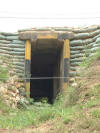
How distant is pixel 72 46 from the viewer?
9266 millimetres

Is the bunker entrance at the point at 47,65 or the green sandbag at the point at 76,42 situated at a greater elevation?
the green sandbag at the point at 76,42

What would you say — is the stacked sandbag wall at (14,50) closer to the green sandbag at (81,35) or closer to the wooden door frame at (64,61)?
the wooden door frame at (64,61)

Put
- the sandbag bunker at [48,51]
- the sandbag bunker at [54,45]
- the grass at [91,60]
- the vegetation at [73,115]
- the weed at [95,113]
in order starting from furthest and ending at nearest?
the sandbag bunker at [48,51] < the sandbag bunker at [54,45] < the grass at [91,60] < the weed at [95,113] < the vegetation at [73,115]

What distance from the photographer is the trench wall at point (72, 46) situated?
8.77m

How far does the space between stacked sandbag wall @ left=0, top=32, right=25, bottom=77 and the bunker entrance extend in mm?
598

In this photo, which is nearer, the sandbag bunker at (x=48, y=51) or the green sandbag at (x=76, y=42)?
the sandbag bunker at (x=48, y=51)

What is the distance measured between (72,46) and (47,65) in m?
3.91

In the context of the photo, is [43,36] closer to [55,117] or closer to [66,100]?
[66,100]

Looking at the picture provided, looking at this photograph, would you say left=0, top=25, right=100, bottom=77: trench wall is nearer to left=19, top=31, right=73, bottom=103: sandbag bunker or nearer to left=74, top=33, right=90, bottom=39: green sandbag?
left=74, top=33, right=90, bottom=39: green sandbag

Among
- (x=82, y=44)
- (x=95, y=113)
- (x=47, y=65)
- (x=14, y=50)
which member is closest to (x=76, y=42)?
(x=82, y=44)

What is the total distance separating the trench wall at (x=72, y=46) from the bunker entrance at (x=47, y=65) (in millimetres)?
571

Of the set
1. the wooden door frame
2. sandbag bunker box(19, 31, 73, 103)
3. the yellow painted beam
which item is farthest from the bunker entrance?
the wooden door frame

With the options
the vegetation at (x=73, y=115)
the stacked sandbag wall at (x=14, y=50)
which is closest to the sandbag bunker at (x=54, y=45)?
the stacked sandbag wall at (x=14, y=50)

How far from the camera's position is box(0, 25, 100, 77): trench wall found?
28.8ft
